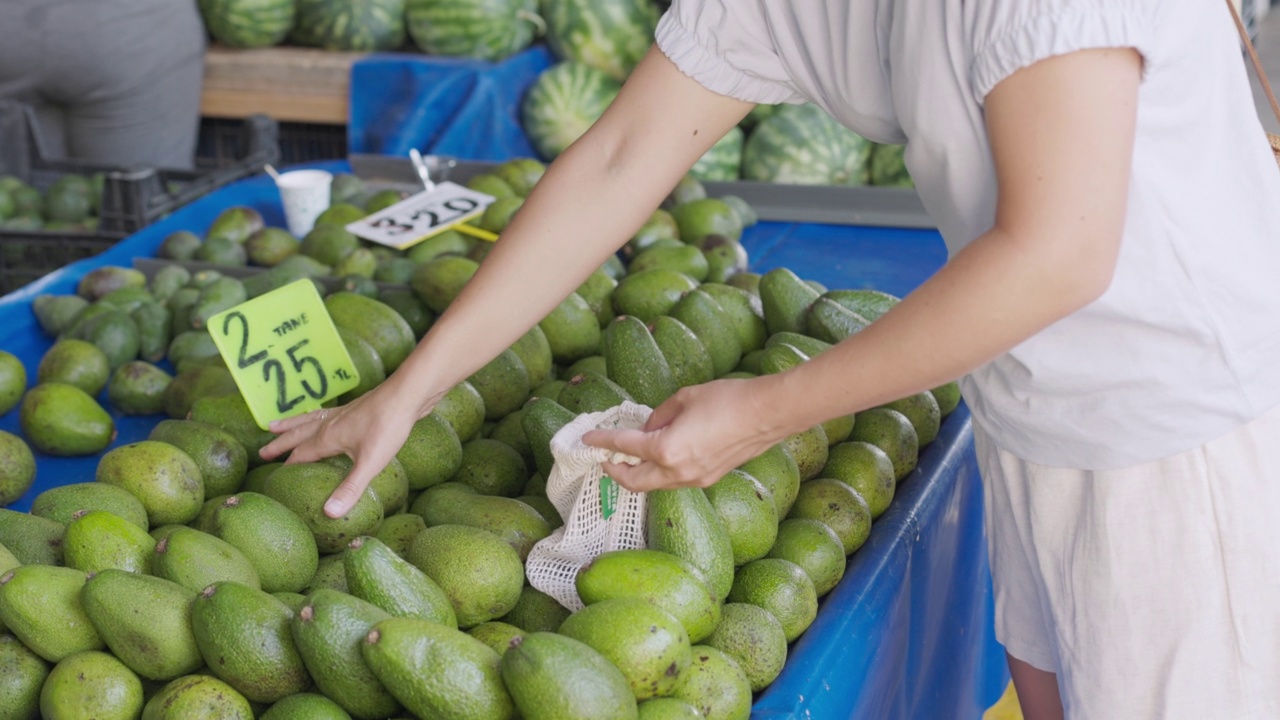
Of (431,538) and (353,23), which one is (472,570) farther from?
(353,23)

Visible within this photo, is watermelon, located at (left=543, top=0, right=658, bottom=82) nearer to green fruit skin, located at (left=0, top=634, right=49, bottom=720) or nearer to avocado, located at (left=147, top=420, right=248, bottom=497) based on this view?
avocado, located at (left=147, top=420, right=248, bottom=497)

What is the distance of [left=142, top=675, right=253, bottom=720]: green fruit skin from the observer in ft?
3.67

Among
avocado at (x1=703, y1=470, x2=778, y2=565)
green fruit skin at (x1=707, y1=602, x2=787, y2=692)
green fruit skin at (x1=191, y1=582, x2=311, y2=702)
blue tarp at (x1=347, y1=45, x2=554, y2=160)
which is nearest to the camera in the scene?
green fruit skin at (x1=191, y1=582, x2=311, y2=702)

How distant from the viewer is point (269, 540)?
1.38 meters

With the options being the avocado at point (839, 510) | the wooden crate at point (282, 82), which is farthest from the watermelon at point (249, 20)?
the avocado at point (839, 510)

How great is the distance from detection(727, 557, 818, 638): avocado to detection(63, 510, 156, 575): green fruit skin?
72 centimetres

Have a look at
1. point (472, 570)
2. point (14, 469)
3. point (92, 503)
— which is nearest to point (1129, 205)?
point (472, 570)

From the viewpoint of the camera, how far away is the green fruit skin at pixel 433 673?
1084 mm

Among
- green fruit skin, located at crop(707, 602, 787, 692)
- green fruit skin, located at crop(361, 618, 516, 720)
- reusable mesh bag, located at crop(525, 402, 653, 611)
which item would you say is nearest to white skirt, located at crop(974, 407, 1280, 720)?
green fruit skin, located at crop(707, 602, 787, 692)

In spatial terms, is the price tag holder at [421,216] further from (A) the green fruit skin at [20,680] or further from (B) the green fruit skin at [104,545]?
(A) the green fruit skin at [20,680]

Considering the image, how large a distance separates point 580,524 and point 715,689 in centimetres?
29

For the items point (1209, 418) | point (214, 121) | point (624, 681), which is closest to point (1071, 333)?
point (1209, 418)

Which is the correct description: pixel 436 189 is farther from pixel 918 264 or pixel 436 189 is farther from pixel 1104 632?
pixel 1104 632

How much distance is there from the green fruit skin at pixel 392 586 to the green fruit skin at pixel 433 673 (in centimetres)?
9
